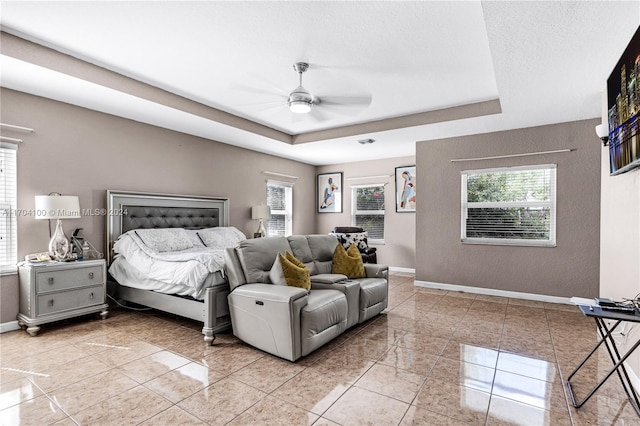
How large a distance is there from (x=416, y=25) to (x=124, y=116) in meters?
3.65

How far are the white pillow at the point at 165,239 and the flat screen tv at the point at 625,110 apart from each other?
14.3ft

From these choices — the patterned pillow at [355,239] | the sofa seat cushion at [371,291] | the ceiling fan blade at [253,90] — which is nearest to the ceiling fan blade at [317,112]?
the ceiling fan blade at [253,90]

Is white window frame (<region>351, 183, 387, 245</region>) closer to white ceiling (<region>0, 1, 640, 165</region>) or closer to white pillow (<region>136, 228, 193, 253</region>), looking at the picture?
white ceiling (<region>0, 1, 640, 165</region>)

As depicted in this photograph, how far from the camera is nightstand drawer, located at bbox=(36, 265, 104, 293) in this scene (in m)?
3.21

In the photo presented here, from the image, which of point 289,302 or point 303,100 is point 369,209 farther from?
point 289,302

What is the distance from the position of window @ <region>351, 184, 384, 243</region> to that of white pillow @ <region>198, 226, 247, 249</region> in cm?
320

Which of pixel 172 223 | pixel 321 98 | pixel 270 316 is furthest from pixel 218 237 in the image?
pixel 321 98

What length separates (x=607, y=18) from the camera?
206cm

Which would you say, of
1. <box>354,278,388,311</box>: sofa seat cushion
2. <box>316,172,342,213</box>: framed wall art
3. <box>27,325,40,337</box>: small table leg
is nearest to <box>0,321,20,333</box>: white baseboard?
<box>27,325,40,337</box>: small table leg

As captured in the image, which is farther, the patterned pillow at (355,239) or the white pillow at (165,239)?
the patterned pillow at (355,239)

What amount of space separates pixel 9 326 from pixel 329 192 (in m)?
5.73

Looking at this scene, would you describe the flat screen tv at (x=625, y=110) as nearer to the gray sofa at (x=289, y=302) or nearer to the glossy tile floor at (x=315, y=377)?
the glossy tile floor at (x=315, y=377)

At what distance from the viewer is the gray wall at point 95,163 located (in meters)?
3.39

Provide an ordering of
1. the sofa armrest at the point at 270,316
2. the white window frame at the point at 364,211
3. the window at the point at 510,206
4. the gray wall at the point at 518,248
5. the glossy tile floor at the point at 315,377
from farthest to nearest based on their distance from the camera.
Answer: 1. the white window frame at the point at 364,211
2. the window at the point at 510,206
3. the gray wall at the point at 518,248
4. the sofa armrest at the point at 270,316
5. the glossy tile floor at the point at 315,377
